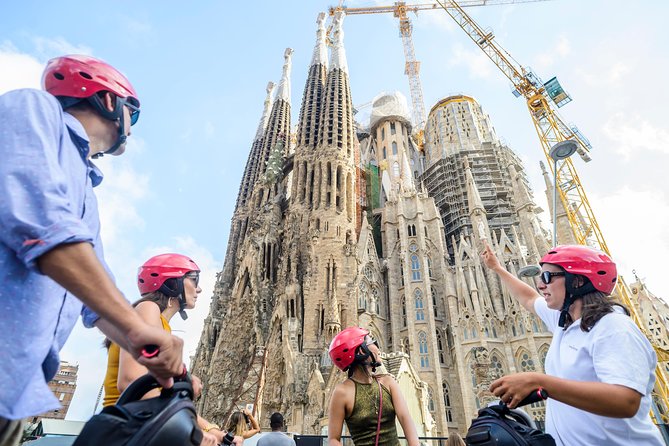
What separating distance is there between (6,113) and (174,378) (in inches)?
44.0

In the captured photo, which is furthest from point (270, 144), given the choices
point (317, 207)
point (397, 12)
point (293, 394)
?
point (397, 12)

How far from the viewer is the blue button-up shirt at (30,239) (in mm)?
1206

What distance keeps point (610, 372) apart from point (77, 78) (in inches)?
111

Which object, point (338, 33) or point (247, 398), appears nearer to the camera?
point (247, 398)

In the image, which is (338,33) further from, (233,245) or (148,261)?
(148,261)

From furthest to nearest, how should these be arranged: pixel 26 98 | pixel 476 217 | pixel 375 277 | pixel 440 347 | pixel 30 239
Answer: pixel 476 217 → pixel 375 277 → pixel 440 347 → pixel 26 98 → pixel 30 239

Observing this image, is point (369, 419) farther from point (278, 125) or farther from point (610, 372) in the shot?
point (278, 125)

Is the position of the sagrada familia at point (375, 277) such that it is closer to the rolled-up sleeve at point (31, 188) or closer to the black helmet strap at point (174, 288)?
the black helmet strap at point (174, 288)

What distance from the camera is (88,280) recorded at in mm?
1230

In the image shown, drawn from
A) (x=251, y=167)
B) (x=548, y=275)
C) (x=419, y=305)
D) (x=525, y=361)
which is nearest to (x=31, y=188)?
(x=548, y=275)

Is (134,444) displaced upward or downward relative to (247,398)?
downward

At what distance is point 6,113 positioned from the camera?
1.38 m

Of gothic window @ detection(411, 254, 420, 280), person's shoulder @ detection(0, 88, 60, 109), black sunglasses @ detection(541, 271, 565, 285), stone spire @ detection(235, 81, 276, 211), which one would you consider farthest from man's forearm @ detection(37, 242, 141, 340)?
stone spire @ detection(235, 81, 276, 211)

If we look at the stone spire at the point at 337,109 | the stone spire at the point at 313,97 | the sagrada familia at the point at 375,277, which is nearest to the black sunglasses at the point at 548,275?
the sagrada familia at the point at 375,277
